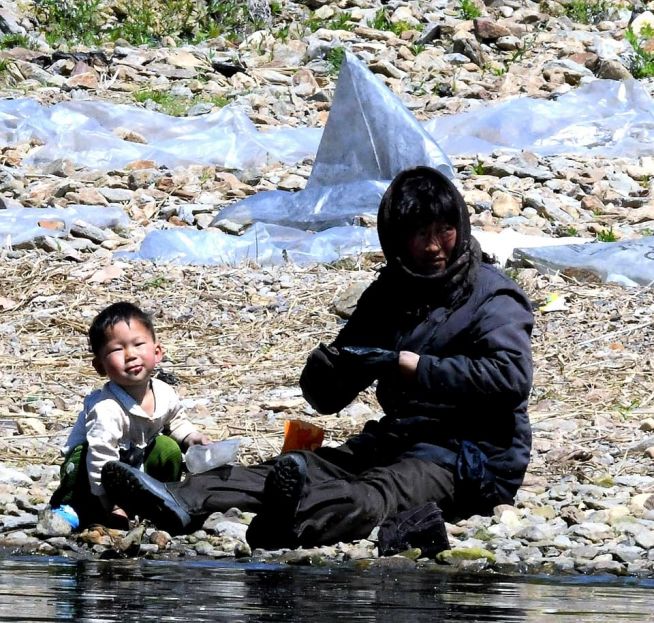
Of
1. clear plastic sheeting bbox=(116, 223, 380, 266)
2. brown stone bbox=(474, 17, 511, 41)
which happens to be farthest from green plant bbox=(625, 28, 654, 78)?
clear plastic sheeting bbox=(116, 223, 380, 266)

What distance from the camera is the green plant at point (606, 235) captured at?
28.3 feet

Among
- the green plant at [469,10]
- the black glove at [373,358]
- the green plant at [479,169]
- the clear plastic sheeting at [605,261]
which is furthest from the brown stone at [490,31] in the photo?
the black glove at [373,358]

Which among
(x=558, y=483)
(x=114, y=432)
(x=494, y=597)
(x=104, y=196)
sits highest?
(x=494, y=597)

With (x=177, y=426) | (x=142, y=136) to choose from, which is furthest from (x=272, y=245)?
(x=177, y=426)

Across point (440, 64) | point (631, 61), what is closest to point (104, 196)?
point (440, 64)

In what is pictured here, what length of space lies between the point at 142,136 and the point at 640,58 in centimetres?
438

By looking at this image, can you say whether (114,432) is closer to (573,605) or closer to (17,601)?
(17,601)

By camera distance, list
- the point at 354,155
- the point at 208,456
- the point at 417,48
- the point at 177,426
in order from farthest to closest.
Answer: the point at 417,48, the point at 354,155, the point at 208,456, the point at 177,426

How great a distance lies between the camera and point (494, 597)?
344cm

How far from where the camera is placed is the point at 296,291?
7.91 metres

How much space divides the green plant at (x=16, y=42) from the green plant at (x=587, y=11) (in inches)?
193

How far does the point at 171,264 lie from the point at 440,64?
Result: 17.7 feet

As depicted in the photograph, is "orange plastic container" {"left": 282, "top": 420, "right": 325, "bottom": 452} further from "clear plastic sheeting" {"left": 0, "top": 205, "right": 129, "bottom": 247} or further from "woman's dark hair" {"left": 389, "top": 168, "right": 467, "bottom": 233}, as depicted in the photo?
"clear plastic sheeting" {"left": 0, "top": 205, "right": 129, "bottom": 247}

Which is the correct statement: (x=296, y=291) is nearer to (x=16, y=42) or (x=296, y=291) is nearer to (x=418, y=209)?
(x=418, y=209)
